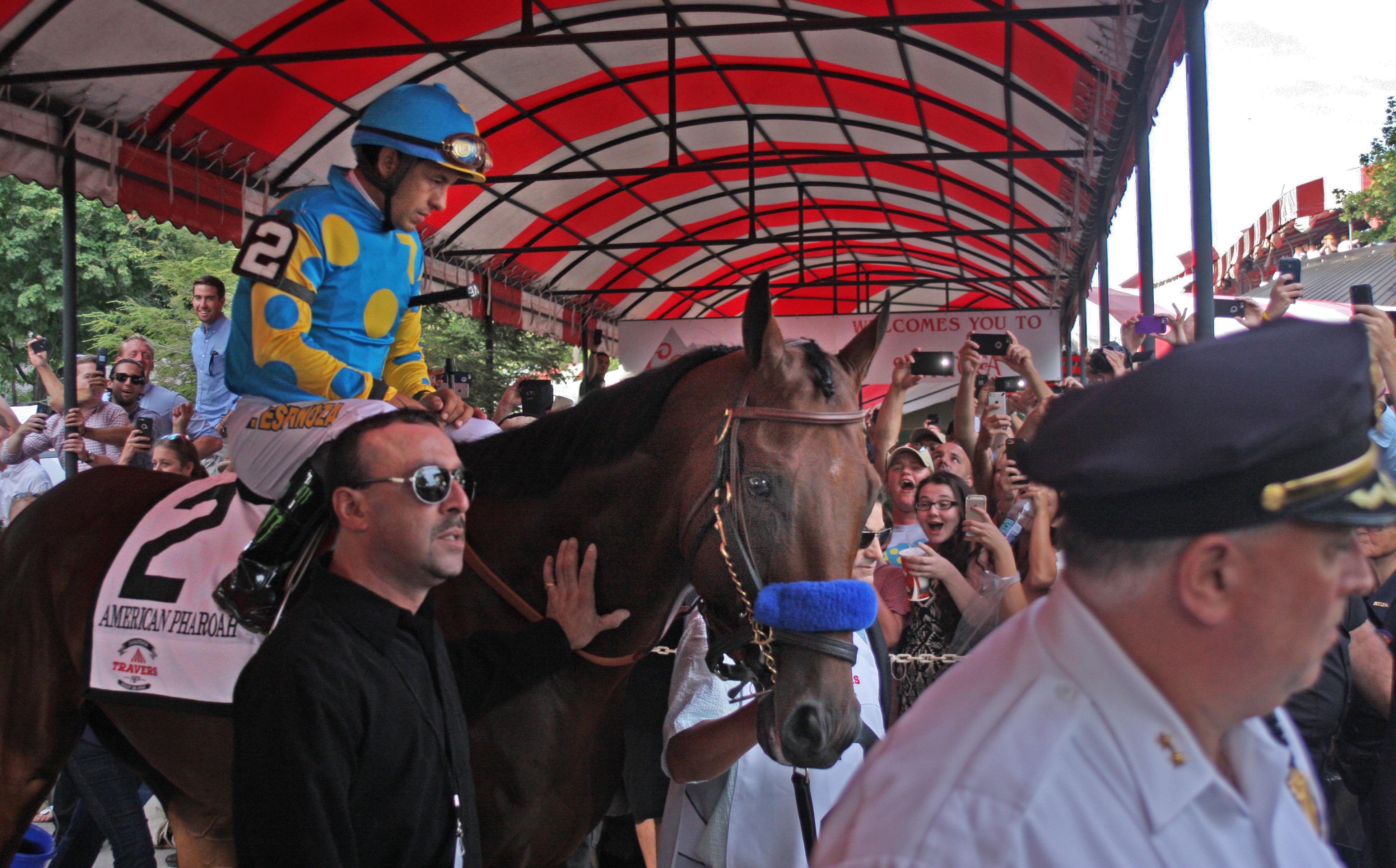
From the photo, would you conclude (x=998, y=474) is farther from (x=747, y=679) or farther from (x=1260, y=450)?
(x=1260, y=450)

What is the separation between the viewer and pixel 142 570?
10.2ft

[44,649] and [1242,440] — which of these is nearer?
[1242,440]

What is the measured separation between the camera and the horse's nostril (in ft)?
7.38

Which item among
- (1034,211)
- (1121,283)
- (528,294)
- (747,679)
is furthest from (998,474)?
(1121,283)

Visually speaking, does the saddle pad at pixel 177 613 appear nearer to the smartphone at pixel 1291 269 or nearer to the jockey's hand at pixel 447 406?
the jockey's hand at pixel 447 406

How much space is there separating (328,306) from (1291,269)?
400 centimetres

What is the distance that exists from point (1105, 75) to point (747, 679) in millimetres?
6827

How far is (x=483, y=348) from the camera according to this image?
23.4 meters

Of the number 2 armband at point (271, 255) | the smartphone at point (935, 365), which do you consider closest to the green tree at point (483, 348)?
the smartphone at point (935, 365)

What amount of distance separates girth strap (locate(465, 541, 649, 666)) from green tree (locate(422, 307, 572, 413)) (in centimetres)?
1779

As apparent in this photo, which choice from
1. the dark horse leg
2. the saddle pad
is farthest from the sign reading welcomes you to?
the saddle pad

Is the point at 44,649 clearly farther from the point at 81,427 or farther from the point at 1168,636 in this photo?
the point at 81,427

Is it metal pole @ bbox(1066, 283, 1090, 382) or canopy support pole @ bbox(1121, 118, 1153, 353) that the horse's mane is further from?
metal pole @ bbox(1066, 283, 1090, 382)

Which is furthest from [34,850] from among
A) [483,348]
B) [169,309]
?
[169,309]
